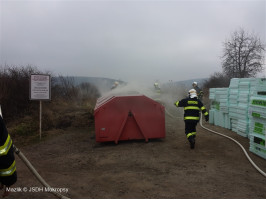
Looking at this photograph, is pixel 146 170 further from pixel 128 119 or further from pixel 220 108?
pixel 220 108

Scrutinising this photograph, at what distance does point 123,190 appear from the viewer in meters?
4.14

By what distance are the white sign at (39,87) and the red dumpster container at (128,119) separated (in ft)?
10.1

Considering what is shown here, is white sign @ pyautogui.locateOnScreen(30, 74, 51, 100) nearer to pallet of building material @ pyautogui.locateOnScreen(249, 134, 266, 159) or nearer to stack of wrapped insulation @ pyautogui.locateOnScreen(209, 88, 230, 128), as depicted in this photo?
stack of wrapped insulation @ pyautogui.locateOnScreen(209, 88, 230, 128)

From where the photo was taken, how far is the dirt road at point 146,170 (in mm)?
4062

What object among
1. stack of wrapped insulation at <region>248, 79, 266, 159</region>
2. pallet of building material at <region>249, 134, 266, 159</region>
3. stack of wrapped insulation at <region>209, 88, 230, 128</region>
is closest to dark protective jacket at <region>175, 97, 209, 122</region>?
stack of wrapped insulation at <region>248, 79, 266, 159</region>

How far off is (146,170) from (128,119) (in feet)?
7.85

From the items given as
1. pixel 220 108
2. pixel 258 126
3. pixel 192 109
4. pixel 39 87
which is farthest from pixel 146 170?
pixel 39 87

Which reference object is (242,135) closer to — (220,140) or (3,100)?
(220,140)

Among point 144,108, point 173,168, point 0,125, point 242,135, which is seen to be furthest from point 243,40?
point 0,125

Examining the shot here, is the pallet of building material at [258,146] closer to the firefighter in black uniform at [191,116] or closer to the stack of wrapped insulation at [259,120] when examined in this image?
the stack of wrapped insulation at [259,120]

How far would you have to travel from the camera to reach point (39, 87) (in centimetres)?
922

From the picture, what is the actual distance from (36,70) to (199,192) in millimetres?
14035

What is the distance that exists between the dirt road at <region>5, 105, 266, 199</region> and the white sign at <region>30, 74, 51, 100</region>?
195 centimetres

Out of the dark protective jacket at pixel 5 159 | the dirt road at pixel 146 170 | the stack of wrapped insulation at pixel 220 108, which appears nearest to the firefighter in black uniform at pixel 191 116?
the dirt road at pixel 146 170
